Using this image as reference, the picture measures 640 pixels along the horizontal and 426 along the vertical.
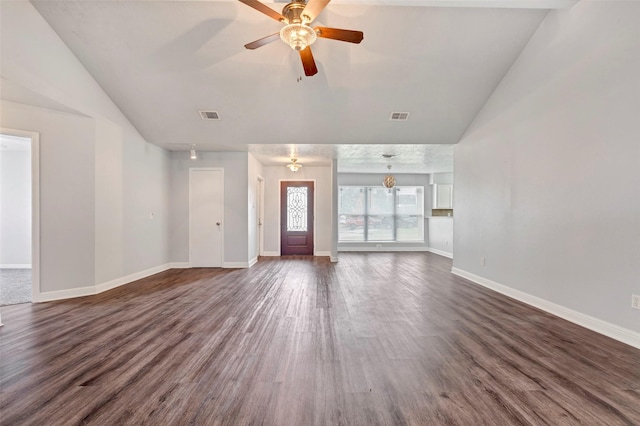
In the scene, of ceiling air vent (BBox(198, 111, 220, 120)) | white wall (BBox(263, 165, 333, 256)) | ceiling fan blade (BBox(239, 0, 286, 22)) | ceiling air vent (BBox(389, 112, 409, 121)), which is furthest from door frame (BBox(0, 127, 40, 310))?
ceiling air vent (BBox(389, 112, 409, 121))

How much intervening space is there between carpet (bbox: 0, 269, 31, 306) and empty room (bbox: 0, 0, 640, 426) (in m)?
0.08

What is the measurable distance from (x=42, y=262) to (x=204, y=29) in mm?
3809

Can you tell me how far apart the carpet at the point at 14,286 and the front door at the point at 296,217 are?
5.22m

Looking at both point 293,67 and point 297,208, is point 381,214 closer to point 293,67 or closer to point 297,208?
point 297,208

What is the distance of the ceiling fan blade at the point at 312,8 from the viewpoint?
2422 millimetres

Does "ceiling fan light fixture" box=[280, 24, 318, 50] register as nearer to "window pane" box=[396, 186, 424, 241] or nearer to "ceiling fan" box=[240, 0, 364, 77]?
"ceiling fan" box=[240, 0, 364, 77]

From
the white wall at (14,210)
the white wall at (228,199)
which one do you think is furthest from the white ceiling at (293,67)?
the white wall at (14,210)

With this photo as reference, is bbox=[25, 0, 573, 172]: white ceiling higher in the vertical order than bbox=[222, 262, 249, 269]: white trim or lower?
higher

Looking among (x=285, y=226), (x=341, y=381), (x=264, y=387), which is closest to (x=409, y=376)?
(x=341, y=381)

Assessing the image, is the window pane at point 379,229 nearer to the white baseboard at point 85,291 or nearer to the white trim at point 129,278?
the white trim at point 129,278

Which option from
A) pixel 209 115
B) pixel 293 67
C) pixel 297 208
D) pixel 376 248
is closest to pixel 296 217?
pixel 297 208

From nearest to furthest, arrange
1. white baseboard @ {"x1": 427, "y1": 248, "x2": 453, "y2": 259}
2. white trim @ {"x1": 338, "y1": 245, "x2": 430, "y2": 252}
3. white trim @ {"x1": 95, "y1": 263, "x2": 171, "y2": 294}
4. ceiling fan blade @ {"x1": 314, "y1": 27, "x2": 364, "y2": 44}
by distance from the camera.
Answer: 1. ceiling fan blade @ {"x1": 314, "y1": 27, "x2": 364, "y2": 44}
2. white trim @ {"x1": 95, "y1": 263, "x2": 171, "y2": 294}
3. white baseboard @ {"x1": 427, "y1": 248, "x2": 453, "y2": 259}
4. white trim @ {"x1": 338, "y1": 245, "x2": 430, "y2": 252}

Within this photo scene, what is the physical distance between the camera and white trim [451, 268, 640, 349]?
8.80 feet

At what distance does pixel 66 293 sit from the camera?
13.3 feet
